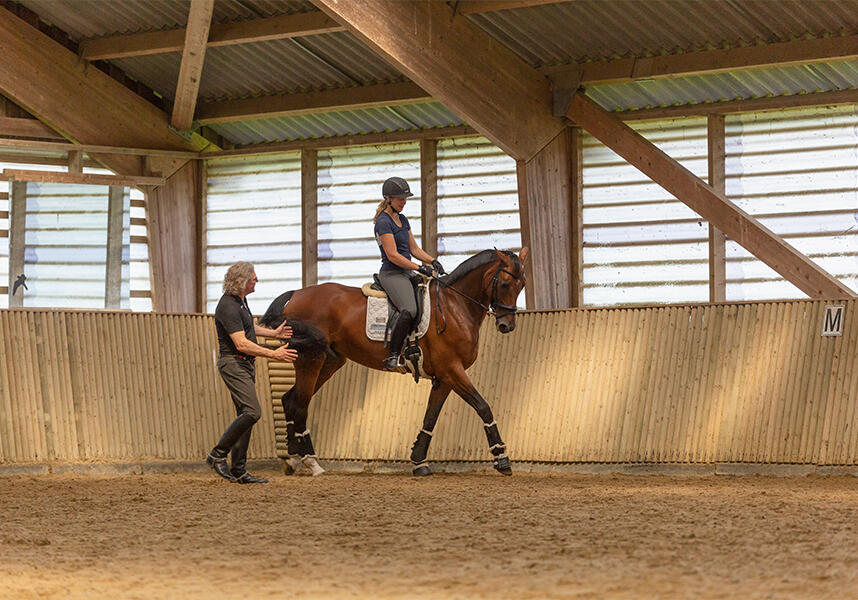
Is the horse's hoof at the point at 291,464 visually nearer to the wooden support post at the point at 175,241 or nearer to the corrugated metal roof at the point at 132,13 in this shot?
the corrugated metal roof at the point at 132,13

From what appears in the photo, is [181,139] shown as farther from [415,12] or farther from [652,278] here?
[652,278]

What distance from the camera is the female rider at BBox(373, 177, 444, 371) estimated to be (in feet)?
33.5

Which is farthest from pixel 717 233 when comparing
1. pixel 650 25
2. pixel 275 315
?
pixel 275 315

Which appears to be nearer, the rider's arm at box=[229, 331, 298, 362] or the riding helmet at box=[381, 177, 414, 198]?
the rider's arm at box=[229, 331, 298, 362]

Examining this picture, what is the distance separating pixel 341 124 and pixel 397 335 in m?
6.45

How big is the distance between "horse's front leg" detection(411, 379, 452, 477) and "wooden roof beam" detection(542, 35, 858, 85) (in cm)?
506

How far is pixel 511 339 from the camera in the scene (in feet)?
38.1

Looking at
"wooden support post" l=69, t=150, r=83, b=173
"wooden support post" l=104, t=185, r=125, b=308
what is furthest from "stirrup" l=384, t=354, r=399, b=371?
"wooden support post" l=69, t=150, r=83, b=173

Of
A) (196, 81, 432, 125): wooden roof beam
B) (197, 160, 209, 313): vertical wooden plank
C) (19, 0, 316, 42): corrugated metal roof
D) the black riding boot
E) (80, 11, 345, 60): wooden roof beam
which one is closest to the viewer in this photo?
the black riding boot

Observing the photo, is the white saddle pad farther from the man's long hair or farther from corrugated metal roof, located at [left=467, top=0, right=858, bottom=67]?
corrugated metal roof, located at [left=467, top=0, right=858, bottom=67]

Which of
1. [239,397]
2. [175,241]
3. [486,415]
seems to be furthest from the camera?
[175,241]

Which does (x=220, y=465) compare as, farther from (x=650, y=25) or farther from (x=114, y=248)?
(x=650, y=25)

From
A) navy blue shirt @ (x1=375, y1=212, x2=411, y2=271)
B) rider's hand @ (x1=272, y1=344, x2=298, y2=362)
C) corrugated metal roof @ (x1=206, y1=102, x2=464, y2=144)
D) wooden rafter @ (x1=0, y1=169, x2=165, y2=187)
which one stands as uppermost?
corrugated metal roof @ (x1=206, y1=102, x2=464, y2=144)

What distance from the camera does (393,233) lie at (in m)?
10.4
